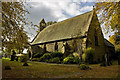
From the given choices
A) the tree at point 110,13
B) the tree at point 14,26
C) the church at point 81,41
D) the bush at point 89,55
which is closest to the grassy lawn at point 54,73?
the tree at point 14,26

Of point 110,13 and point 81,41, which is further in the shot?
point 81,41

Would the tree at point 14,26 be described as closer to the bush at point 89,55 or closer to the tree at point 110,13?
the tree at point 110,13

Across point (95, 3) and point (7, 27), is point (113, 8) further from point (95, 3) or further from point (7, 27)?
point (7, 27)

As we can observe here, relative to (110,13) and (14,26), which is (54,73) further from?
(110,13)

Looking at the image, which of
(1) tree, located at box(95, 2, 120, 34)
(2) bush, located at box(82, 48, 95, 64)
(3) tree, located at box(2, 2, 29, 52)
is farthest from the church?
(3) tree, located at box(2, 2, 29, 52)

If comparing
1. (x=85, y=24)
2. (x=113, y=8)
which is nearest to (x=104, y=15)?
(x=113, y=8)

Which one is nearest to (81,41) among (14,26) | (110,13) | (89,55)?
(89,55)

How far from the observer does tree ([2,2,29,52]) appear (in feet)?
21.8

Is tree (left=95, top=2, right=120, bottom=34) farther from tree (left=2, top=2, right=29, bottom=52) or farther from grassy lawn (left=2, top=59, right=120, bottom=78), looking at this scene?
tree (left=2, top=2, right=29, bottom=52)

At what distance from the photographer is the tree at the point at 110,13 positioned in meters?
9.09

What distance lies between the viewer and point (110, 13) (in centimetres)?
952

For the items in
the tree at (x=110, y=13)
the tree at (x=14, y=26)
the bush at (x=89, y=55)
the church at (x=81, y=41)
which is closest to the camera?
the tree at (x=14, y=26)

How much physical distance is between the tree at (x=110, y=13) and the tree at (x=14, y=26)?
7400 millimetres

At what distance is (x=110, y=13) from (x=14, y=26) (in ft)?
29.0
